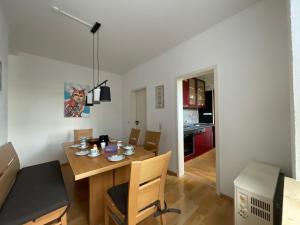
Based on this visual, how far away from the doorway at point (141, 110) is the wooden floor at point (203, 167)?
142cm

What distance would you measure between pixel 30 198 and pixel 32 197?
0.01 metres

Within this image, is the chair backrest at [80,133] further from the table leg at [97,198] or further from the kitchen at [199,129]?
the kitchen at [199,129]

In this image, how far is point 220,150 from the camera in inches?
78.3

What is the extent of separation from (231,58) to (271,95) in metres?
0.71

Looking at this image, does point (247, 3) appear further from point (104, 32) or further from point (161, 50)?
point (104, 32)

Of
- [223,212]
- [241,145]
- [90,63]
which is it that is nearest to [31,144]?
[90,63]

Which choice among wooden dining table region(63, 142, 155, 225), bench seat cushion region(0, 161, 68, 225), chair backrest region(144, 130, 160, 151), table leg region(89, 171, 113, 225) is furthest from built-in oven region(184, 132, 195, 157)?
bench seat cushion region(0, 161, 68, 225)

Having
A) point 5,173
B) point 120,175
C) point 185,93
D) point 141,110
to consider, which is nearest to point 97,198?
point 120,175

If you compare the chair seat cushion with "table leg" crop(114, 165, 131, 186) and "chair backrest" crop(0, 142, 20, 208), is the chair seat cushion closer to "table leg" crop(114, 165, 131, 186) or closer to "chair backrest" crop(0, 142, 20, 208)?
"table leg" crop(114, 165, 131, 186)

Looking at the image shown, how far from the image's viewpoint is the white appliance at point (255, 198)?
3.48 feet

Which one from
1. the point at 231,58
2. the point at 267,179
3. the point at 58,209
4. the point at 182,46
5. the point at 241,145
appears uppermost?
the point at 182,46

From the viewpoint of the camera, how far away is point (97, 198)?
60.8 inches

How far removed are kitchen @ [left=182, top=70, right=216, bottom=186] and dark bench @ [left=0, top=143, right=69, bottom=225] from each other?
2326 millimetres

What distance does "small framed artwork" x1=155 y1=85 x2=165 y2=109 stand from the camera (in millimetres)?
2943
